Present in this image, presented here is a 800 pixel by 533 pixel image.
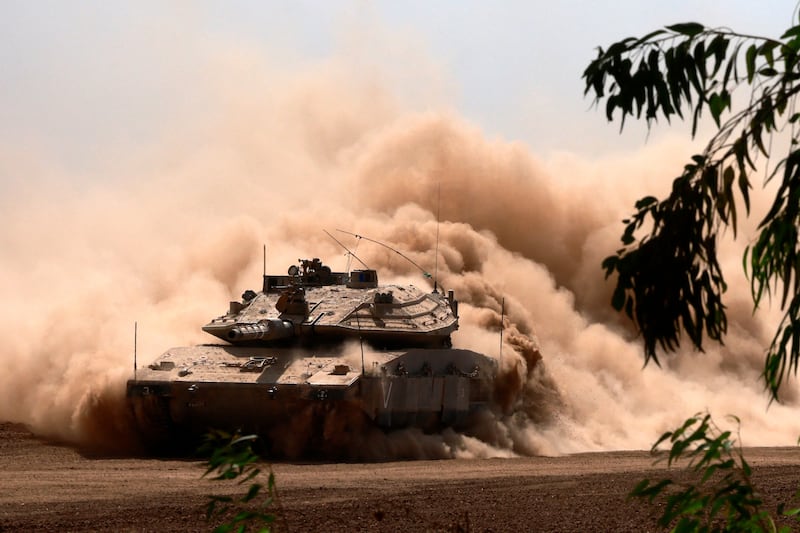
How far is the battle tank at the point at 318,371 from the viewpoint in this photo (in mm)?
23297

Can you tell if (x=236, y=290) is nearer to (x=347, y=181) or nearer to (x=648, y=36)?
(x=347, y=181)

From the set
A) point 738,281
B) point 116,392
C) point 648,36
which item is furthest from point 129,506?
point 738,281

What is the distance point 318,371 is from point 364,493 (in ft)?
20.3

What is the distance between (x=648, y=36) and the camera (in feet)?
24.0

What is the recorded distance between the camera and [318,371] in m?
23.8

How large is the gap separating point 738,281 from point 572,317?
568 cm

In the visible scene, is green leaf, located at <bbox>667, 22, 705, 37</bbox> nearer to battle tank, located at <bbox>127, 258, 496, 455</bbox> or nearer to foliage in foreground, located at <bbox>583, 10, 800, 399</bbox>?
foliage in foreground, located at <bbox>583, 10, 800, 399</bbox>

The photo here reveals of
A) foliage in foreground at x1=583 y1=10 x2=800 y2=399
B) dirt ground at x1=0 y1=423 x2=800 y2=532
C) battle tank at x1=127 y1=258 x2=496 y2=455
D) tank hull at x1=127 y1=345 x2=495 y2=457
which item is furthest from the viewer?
battle tank at x1=127 y1=258 x2=496 y2=455

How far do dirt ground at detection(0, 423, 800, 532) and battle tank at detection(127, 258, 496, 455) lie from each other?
1.15 m

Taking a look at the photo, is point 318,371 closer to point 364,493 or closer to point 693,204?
point 364,493

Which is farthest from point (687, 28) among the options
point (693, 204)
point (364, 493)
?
point (364, 493)

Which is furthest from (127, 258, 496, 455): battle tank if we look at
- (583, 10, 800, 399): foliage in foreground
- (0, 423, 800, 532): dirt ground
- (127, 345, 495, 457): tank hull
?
(583, 10, 800, 399): foliage in foreground

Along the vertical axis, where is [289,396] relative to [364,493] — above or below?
above

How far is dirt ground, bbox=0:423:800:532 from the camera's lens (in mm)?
14914
